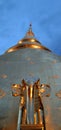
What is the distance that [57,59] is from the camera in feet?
30.6

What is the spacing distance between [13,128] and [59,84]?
226 cm

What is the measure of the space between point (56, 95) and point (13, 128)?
67.2 inches

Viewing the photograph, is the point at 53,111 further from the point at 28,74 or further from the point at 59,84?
the point at 28,74

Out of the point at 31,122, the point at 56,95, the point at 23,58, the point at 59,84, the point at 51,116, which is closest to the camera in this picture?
the point at 31,122

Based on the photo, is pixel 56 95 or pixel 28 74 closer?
pixel 56 95

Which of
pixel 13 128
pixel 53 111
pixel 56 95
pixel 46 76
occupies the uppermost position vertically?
pixel 46 76

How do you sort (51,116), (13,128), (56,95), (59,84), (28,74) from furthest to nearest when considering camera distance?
(28,74)
(59,84)
(56,95)
(51,116)
(13,128)

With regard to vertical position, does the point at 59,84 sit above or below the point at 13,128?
above

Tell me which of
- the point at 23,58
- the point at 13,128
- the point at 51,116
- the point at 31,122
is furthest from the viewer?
the point at 23,58

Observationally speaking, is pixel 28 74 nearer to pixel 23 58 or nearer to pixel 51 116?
pixel 23 58

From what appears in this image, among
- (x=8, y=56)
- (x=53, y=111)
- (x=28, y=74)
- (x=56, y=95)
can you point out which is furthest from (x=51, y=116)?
(x=8, y=56)

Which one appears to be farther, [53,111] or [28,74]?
[28,74]

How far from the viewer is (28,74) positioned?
7770 millimetres

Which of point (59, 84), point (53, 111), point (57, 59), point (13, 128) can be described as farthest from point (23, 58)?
point (13, 128)
